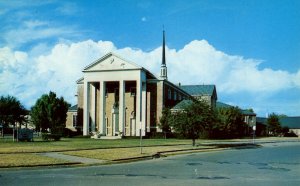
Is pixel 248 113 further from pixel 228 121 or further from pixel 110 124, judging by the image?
pixel 110 124

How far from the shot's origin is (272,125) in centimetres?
10481

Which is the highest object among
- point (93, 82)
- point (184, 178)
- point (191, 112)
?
point (93, 82)

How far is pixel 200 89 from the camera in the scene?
3890 inches

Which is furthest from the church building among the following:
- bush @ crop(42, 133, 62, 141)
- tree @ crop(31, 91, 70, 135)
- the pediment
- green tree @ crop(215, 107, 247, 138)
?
bush @ crop(42, 133, 62, 141)

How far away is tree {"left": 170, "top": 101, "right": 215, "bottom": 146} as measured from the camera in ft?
140

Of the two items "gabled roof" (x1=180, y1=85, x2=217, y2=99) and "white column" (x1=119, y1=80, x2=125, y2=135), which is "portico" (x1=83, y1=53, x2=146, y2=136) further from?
"gabled roof" (x1=180, y1=85, x2=217, y2=99)

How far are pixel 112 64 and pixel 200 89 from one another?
32.8 metres

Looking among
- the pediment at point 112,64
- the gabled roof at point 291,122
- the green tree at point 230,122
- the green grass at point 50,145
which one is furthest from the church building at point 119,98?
the gabled roof at point 291,122

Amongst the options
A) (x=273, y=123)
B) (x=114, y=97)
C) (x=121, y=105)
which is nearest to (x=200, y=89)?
(x=273, y=123)

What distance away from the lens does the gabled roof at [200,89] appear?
96.2 meters

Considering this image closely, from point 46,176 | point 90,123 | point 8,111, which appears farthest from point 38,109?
point 46,176

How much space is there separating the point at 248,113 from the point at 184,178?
9309cm

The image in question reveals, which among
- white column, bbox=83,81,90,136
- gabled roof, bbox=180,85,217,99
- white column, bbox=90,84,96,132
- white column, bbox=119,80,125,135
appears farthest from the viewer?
gabled roof, bbox=180,85,217,99

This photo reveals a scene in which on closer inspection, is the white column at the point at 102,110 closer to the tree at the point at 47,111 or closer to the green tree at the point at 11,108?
the tree at the point at 47,111
